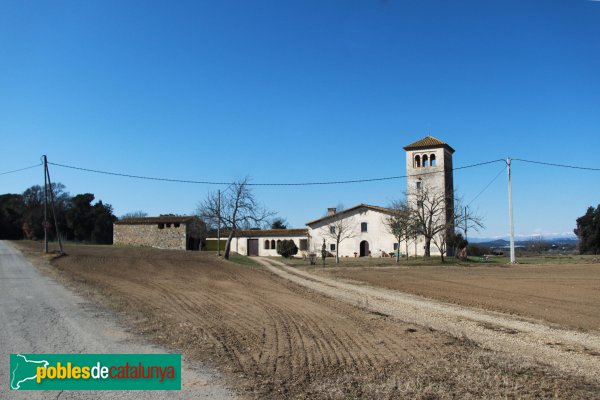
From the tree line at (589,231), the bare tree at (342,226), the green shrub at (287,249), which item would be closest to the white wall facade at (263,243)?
the green shrub at (287,249)

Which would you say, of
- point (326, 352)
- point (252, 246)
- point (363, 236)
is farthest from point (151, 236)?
point (326, 352)

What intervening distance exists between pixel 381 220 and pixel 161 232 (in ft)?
103

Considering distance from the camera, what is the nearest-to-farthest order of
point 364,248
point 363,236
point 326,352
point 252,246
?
point 326,352 → point 363,236 → point 364,248 → point 252,246

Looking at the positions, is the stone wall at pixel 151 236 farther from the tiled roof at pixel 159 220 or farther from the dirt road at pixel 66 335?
the dirt road at pixel 66 335

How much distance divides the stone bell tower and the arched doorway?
6.35 metres

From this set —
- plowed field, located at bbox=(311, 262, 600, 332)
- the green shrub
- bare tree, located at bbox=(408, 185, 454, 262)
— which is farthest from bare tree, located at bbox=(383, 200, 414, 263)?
plowed field, located at bbox=(311, 262, 600, 332)

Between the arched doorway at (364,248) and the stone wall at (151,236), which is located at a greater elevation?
the stone wall at (151,236)

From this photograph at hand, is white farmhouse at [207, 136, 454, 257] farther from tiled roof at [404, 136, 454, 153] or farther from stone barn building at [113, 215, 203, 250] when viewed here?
stone barn building at [113, 215, 203, 250]

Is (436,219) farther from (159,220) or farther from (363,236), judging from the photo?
(159,220)

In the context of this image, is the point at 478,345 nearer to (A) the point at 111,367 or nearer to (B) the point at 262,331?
(B) the point at 262,331

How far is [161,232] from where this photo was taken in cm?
7231

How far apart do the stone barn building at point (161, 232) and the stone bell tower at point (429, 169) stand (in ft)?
94.5

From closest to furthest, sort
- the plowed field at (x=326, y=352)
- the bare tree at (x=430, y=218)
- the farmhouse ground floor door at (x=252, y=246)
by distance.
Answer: the plowed field at (x=326, y=352) < the bare tree at (x=430, y=218) < the farmhouse ground floor door at (x=252, y=246)

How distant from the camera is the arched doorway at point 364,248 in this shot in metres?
64.2
